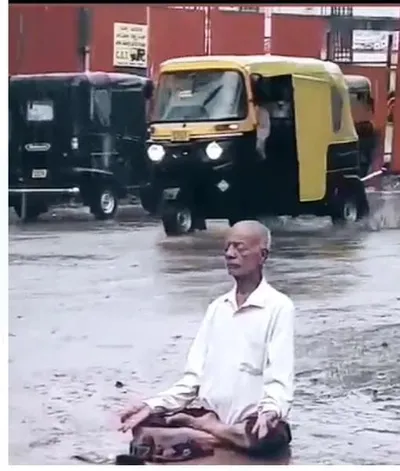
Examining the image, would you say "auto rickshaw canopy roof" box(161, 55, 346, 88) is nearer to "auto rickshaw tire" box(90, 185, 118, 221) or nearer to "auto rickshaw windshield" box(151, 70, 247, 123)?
"auto rickshaw windshield" box(151, 70, 247, 123)

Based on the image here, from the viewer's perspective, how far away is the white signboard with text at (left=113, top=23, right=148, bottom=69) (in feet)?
16.0

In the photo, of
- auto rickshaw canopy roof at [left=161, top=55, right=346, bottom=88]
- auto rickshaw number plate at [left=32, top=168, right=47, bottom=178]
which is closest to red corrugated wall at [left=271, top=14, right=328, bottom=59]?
auto rickshaw canopy roof at [left=161, top=55, right=346, bottom=88]

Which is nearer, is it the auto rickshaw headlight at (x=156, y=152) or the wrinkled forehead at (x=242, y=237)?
the wrinkled forehead at (x=242, y=237)

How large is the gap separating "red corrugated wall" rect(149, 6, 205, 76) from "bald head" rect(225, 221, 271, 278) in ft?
2.15

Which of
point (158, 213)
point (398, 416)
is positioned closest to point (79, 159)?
point (158, 213)

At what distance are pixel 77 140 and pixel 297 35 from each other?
875mm

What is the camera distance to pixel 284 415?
479 centimetres

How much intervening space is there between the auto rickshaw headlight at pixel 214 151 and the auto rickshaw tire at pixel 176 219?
22 centimetres

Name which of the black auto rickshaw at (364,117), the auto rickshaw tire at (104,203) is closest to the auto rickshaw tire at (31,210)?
the auto rickshaw tire at (104,203)

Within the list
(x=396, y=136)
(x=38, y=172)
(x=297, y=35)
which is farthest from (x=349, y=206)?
(x=38, y=172)

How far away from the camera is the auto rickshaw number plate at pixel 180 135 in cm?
492

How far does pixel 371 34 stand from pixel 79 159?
1.14 m

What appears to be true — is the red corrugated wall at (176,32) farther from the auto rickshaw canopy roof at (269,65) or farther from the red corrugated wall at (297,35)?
the red corrugated wall at (297,35)

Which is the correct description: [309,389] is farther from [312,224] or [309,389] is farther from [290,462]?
[312,224]
